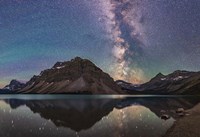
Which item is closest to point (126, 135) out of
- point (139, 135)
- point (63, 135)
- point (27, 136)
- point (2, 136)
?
point (139, 135)

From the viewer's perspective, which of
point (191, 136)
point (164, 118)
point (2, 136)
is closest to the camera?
point (191, 136)

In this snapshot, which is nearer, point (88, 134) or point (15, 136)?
point (15, 136)

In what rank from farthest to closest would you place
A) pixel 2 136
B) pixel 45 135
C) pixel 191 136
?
pixel 45 135, pixel 2 136, pixel 191 136

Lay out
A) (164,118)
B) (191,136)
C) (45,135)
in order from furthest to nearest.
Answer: (164,118) < (45,135) < (191,136)

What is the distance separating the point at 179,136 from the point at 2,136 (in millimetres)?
25372

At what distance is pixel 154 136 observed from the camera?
43375 mm

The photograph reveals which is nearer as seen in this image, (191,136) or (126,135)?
(191,136)

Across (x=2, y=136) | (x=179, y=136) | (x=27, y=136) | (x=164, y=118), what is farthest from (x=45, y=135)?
(x=164, y=118)

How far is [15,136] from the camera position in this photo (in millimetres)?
42219

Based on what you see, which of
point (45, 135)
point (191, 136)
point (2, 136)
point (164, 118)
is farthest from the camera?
point (164, 118)

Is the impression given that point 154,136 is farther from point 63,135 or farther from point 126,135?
point 63,135

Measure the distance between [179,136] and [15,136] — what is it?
937 inches

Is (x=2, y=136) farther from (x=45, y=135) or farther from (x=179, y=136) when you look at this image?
(x=179, y=136)

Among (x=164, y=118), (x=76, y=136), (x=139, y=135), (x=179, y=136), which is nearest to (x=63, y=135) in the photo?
(x=76, y=136)
